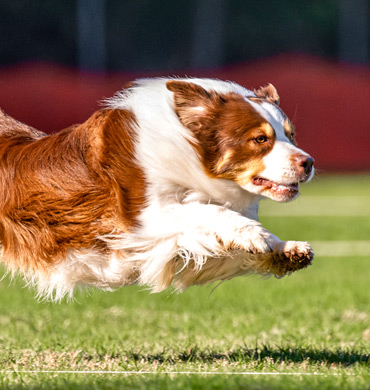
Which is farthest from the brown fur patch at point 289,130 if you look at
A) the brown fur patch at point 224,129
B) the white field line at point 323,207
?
the white field line at point 323,207

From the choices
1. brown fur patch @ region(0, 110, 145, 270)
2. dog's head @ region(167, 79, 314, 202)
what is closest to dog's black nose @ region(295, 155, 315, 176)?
dog's head @ region(167, 79, 314, 202)

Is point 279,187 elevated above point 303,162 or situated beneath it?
situated beneath

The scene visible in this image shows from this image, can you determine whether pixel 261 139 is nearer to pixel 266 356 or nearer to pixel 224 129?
pixel 224 129

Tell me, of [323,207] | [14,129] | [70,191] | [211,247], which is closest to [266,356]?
[211,247]

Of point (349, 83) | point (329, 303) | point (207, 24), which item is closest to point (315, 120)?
point (349, 83)

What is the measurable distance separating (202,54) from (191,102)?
57.5 ft

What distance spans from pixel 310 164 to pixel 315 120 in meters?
19.3

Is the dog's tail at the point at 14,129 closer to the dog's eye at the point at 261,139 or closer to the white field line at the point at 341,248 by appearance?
the dog's eye at the point at 261,139

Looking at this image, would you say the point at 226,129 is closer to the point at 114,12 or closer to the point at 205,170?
the point at 205,170

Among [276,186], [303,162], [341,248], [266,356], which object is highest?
[303,162]

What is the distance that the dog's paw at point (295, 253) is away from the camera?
484 cm

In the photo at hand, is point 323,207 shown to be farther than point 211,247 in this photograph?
Yes

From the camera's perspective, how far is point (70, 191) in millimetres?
4918

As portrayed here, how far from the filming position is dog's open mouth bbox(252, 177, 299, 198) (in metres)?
4.88
